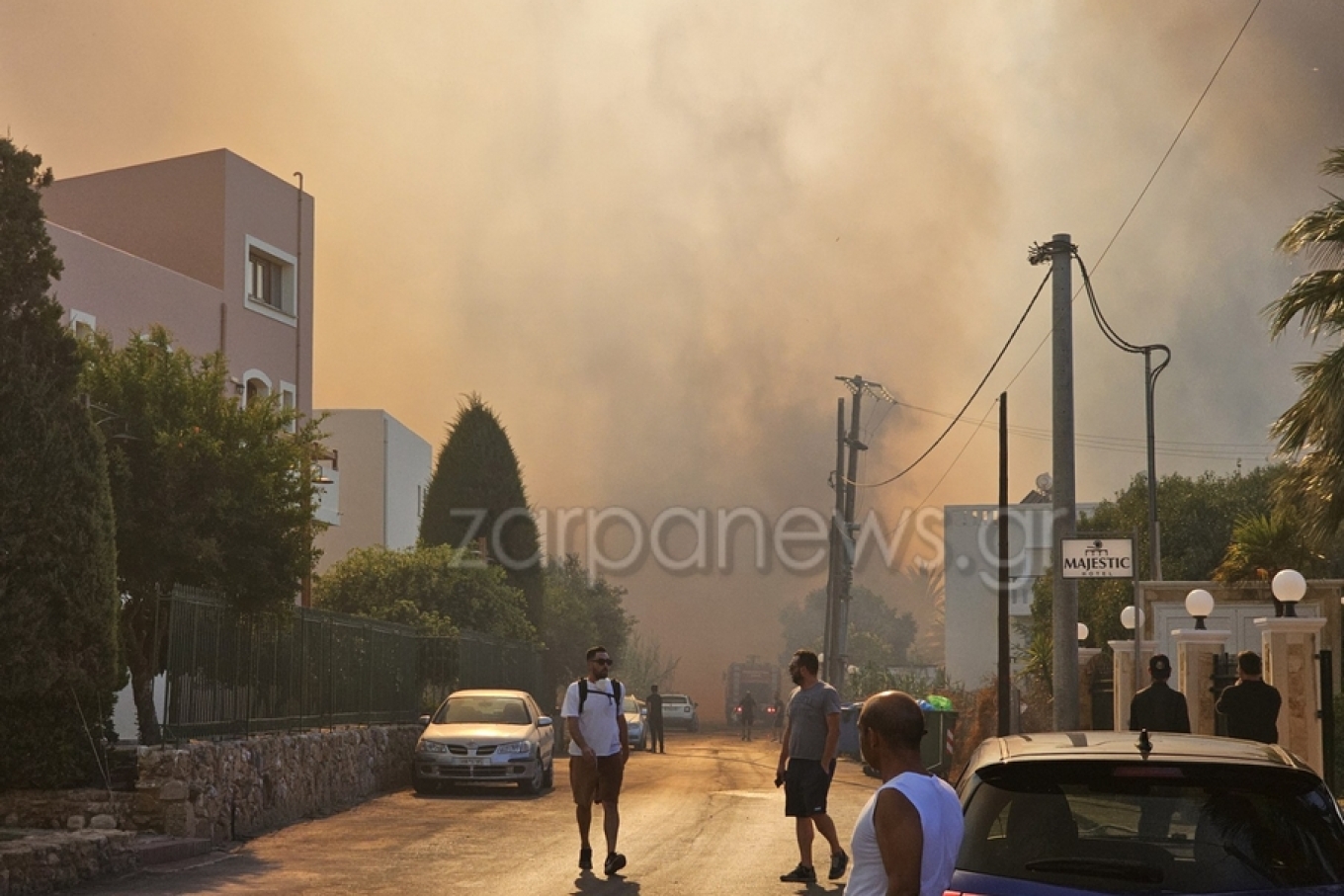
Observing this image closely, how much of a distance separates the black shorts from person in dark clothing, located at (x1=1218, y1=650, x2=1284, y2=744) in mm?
3758

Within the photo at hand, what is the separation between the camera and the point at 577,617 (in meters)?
82.2

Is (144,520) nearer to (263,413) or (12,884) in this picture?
(263,413)

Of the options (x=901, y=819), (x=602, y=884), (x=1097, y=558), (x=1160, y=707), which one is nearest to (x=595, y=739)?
(x=602, y=884)

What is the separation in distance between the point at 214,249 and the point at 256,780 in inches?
759

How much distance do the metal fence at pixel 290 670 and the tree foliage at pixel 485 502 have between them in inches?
1090

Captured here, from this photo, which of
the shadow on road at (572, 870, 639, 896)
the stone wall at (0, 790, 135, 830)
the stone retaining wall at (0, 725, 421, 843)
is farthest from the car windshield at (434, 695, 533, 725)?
the shadow on road at (572, 870, 639, 896)

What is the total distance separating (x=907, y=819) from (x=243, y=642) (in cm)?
1692

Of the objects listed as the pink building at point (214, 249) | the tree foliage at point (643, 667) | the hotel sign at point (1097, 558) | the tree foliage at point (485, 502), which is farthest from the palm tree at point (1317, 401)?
the tree foliage at point (643, 667)

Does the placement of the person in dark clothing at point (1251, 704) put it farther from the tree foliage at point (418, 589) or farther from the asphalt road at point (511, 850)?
the tree foliage at point (418, 589)

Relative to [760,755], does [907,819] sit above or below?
above

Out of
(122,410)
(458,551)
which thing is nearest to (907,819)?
(122,410)

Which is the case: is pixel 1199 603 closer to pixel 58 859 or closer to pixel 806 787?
pixel 806 787

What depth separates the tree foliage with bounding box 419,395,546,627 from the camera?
63.9m

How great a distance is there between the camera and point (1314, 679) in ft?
73.3
